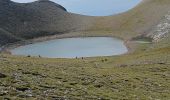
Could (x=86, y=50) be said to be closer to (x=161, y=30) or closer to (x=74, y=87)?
(x=161, y=30)

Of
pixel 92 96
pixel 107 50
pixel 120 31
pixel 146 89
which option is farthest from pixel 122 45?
pixel 92 96

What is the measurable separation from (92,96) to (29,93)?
587 centimetres

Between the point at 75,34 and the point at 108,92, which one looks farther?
the point at 75,34

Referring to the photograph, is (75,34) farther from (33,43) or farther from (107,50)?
(107,50)

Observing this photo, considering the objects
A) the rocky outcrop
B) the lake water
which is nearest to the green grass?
the lake water

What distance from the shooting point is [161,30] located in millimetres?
149625

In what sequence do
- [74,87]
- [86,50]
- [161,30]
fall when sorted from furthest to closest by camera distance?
[161,30]
[86,50]
[74,87]

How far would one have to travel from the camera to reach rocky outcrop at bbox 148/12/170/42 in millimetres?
140825

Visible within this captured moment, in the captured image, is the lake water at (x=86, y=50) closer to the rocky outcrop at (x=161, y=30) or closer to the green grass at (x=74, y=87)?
the rocky outcrop at (x=161, y=30)

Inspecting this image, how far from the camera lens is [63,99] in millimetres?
32750

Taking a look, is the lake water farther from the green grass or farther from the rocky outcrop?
the green grass

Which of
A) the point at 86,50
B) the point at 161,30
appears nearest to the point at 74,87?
the point at 86,50

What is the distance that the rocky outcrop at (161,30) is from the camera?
462 ft

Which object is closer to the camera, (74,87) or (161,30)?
(74,87)
